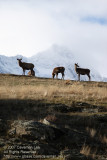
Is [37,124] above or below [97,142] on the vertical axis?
above

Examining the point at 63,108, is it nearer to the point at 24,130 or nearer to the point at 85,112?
the point at 85,112

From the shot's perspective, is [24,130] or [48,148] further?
[24,130]

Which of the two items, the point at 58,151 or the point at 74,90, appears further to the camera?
the point at 74,90

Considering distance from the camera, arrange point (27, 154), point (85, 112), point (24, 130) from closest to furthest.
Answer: point (27, 154)
point (24, 130)
point (85, 112)

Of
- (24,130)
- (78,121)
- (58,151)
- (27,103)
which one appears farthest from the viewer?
(27,103)

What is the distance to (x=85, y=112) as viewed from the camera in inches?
436

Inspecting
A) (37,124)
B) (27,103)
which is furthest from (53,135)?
(27,103)

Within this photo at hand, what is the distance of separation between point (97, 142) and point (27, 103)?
5106 millimetres

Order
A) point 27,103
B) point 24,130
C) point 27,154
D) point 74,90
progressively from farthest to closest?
point 74,90 < point 27,103 < point 24,130 < point 27,154

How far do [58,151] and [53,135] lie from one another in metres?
0.97

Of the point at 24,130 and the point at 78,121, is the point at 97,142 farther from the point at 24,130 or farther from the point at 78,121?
the point at 24,130

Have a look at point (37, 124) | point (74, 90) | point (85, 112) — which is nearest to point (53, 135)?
point (37, 124)

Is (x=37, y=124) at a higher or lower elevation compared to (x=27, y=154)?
higher

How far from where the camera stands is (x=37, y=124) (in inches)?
302
